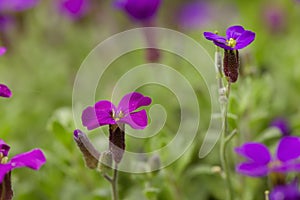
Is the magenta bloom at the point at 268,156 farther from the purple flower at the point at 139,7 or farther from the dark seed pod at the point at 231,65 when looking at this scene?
the purple flower at the point at 139,7

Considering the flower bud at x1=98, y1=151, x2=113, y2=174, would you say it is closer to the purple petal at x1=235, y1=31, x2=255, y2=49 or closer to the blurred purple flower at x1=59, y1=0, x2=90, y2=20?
the purple petal at x1=235, y1=31, x2=255, y2=49

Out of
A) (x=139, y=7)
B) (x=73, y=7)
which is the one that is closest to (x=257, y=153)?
(x=139, y=7)

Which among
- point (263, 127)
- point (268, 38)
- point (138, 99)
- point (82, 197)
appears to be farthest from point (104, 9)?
point (138, 99)

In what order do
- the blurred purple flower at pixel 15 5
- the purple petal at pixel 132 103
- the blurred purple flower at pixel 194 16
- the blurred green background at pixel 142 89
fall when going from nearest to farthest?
the purple petal at pixel 132 103
the blurred green background at pixel 142 89
the blurred purple flower at pixel 15 5
the blurred purple flower at pixel 194 16

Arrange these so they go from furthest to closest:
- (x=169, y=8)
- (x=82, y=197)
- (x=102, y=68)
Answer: (x=169, y=8) → (x=102, y=68) → (x=82, y=197)

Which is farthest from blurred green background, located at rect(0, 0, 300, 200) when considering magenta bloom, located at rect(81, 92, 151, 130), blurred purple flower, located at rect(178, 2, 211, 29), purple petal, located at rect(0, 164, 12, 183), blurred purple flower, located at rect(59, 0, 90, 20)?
purple petal, located at rect(0, 164, 12, 183)

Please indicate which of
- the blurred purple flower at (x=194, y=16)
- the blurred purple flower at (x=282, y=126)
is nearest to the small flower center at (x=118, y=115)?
the blurred purple flower at (x=282, y=126)

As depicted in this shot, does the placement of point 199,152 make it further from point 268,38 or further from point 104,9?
point 104,9
